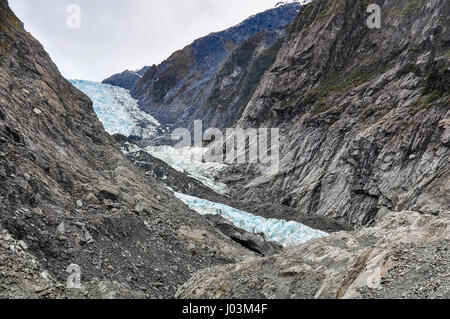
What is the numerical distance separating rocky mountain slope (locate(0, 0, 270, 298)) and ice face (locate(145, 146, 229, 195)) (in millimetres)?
22206

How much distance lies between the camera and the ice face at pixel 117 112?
285ft

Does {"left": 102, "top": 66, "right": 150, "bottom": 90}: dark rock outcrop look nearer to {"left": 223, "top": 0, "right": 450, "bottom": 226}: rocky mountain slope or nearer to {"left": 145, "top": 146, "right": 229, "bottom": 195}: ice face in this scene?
{"left": 145, "top": 146, "right": 229, "bottom": 195}: ice face

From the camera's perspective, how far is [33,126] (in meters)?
19.2

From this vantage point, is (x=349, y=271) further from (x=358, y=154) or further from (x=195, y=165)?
(x=195, y=165)

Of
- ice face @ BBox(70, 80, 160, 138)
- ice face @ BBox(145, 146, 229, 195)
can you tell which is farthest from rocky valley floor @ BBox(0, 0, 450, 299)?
ice face @ BBox(70, 80, 160, 138)

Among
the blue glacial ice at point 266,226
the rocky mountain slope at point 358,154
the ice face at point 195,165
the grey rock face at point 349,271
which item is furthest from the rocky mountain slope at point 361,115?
the grey rock face at point 349,271

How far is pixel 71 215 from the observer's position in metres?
14.2

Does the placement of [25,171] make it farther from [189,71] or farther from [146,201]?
[189,71]

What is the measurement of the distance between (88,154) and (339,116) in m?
27.3

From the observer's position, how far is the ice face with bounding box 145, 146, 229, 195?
46.7 metres

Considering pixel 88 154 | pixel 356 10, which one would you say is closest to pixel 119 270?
pixel 88 154

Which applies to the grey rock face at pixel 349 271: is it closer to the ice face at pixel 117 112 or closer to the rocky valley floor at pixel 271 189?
the rocky valley floor at pixel 271 189

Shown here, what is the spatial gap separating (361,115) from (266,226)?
16524mm

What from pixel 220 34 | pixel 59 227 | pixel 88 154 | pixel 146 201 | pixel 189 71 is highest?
pixel 220 34
